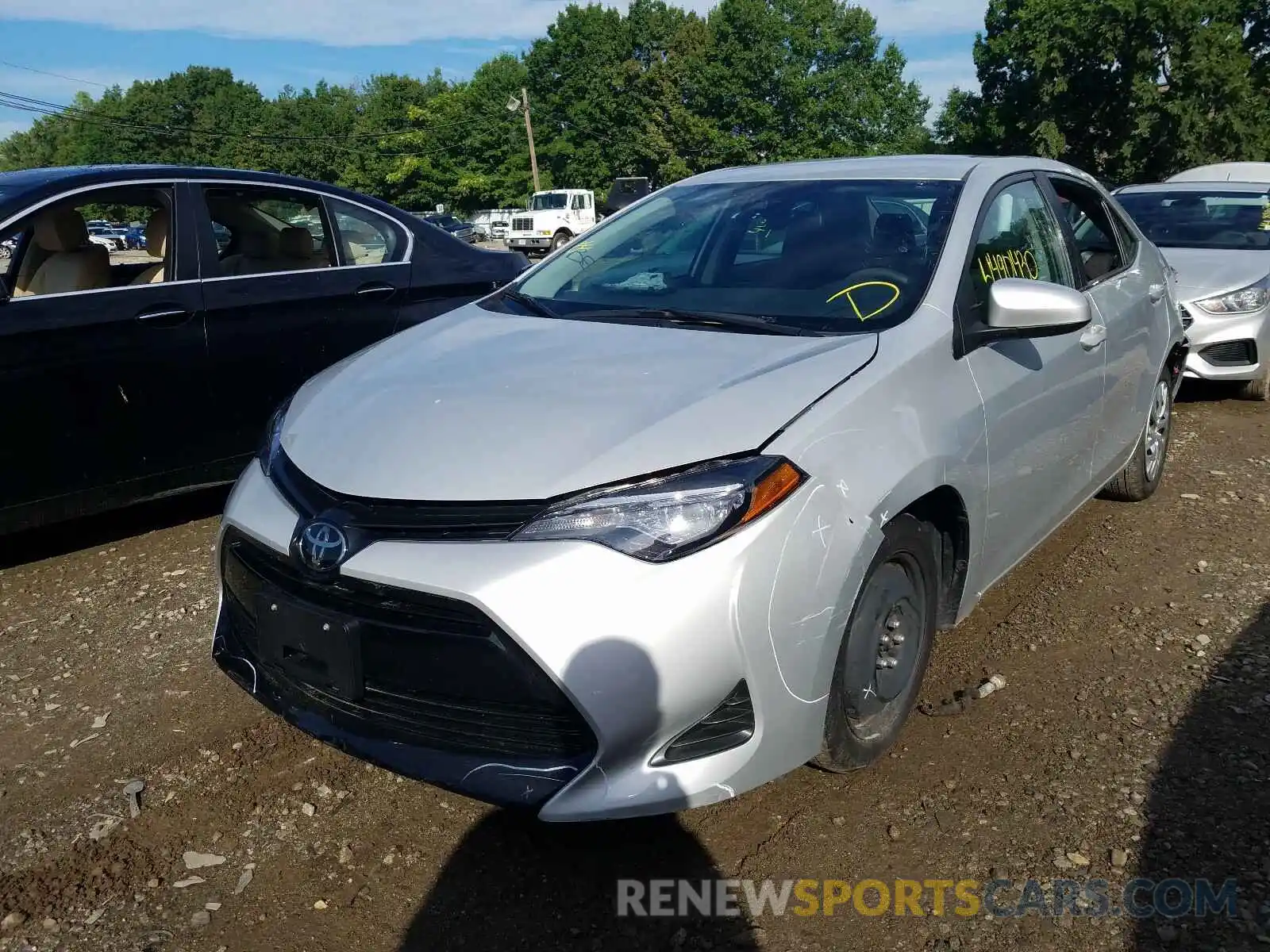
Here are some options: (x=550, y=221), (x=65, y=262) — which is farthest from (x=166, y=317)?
(x=550, y=221)

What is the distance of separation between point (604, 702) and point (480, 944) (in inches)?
25.1

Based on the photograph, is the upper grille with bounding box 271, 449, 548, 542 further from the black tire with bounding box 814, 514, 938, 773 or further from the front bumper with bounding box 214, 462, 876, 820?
the black tire with bounding box 814, 514, 938, 773

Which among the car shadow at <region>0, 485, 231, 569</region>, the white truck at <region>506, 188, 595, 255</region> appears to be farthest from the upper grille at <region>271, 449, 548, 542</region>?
the white truck at <region>506, 188, 595, 255</region>

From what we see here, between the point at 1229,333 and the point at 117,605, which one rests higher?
the point at 1229,333

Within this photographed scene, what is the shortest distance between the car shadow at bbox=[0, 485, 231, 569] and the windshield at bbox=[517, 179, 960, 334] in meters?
2.42

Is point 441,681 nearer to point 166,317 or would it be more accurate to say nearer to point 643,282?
point 643,282

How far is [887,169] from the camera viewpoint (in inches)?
140

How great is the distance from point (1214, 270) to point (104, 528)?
710 centimetres

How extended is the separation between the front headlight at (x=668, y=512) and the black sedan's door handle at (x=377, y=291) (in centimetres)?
332

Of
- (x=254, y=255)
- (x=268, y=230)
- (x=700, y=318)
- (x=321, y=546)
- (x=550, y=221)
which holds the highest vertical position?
(x=268, y=230)

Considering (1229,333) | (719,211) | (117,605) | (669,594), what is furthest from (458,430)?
(1229,333)

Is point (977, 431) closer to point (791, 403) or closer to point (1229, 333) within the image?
point (791, 403)

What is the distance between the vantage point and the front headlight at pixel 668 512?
6.89 feet

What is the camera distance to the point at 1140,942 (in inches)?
85.8
